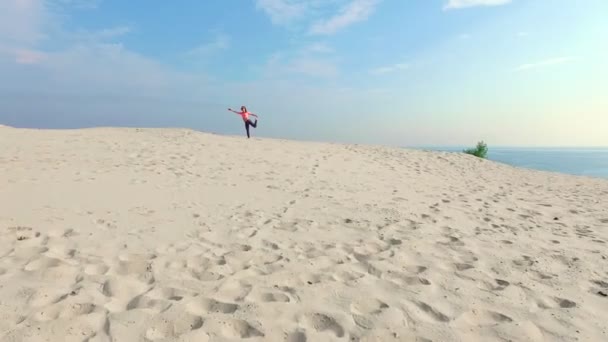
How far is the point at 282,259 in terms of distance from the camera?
446 cm

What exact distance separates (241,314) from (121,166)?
8288mm

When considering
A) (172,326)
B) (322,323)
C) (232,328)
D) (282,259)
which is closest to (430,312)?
(322,323)

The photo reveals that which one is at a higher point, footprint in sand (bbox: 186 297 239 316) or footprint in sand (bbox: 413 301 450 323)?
footprint in sand (bbox: 413 301 450 323)

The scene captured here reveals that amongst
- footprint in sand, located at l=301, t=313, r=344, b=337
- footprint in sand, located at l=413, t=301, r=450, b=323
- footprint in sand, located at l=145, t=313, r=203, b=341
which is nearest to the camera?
footprint in sand, located at l=145, t=313, r=203, b=341

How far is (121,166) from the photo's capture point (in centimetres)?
1007

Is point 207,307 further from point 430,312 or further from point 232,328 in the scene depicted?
point 430,312

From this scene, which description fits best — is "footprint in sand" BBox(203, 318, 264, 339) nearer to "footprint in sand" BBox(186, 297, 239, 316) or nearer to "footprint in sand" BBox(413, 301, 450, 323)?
"footprint in sand" BBox(186, 297, 239, 316)

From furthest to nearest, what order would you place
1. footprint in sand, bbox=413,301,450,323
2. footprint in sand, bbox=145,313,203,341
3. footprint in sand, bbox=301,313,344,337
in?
footprint in sand, bbox=413,301,450,323 → footprint in sand, bbox=301,313,344,337 → footprint in sand, bbox=145,313,203,341

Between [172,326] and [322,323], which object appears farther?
[322,323]

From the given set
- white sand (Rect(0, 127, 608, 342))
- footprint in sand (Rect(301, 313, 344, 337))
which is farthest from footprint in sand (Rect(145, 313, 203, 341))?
footprint in sand (Rect(301, 313, 344, 337))

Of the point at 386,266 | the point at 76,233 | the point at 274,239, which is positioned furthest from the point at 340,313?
the point at 76,233

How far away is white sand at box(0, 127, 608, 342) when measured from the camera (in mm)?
2990

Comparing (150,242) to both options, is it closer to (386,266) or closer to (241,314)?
(241,314)

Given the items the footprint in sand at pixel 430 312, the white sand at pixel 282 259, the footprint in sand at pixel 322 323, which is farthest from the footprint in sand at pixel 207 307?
the footprint in sand at pixel 430 312
